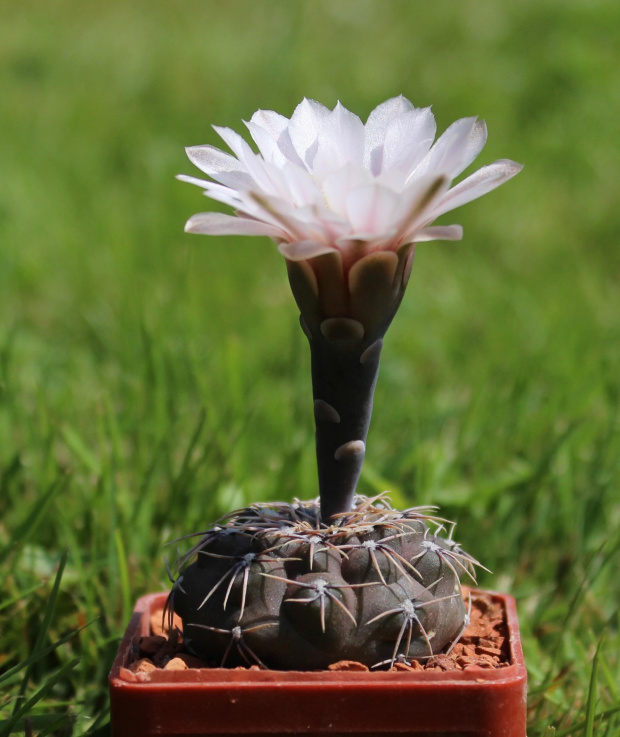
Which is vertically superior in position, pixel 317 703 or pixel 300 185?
pixel 300 185

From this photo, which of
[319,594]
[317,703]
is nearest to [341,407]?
[319,594]

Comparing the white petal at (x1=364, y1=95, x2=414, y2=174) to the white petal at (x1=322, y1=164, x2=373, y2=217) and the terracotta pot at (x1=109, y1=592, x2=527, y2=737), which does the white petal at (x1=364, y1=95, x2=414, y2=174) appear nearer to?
the white petal at (x1=322, y1=164, x2=373, y2=217)

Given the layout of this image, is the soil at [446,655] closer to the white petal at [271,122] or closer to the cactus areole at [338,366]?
the cactus areole at [338,366]

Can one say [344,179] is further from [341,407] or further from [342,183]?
[341,407]

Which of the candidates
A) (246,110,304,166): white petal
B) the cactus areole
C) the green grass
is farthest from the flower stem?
the green grass

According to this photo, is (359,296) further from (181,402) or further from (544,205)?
(544,205)

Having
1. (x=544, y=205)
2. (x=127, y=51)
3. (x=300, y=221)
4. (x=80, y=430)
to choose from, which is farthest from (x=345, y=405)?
(x=127, y=51)
